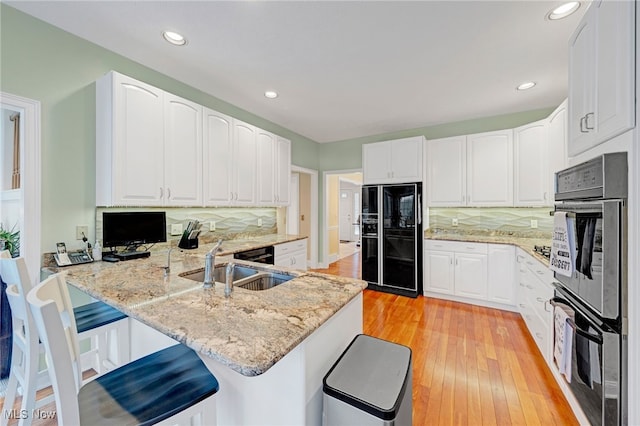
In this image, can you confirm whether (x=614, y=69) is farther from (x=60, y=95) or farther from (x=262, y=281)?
(x=60, y=95)

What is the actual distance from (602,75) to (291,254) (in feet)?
10.2

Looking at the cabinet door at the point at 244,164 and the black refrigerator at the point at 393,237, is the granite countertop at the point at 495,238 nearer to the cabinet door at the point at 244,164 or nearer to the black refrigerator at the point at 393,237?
the black refrigerator at the point at 393,237

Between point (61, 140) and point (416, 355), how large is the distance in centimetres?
347

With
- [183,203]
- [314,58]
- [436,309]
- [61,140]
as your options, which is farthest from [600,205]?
[61,140]

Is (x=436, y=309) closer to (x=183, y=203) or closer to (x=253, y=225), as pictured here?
(x=253, y=225)

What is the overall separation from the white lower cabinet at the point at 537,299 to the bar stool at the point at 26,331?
9.49 feet

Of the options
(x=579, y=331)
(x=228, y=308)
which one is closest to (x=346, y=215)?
(x=579, y=331)

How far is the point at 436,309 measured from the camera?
333cm

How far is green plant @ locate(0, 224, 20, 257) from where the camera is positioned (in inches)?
82.7

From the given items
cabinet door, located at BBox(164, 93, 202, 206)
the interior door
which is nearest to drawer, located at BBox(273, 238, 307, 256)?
cabinet door, located at BBox(164, 93, 202, 206)

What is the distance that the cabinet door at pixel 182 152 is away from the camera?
2.42 metres

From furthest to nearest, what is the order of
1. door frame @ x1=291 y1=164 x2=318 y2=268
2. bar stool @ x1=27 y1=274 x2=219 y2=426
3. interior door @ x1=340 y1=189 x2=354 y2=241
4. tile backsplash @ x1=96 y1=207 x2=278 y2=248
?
interior door @ x1=340 y1=189 x2=354 y2=241
door frame @ x1=291 y1=164 x2=318 y2=268
tile backsplash @ x1=96 y1=207 x2=278 y2=248
bar stool @ x1=27 y1=274 x2=219 y2=426

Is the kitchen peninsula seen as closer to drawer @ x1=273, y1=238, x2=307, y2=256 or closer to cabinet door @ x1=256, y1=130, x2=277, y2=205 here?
drawer @ x1=273, y1=238, x2=307, y2=256

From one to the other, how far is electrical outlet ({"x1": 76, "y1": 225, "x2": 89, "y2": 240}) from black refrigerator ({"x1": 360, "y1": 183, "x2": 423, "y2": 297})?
3366 mm
